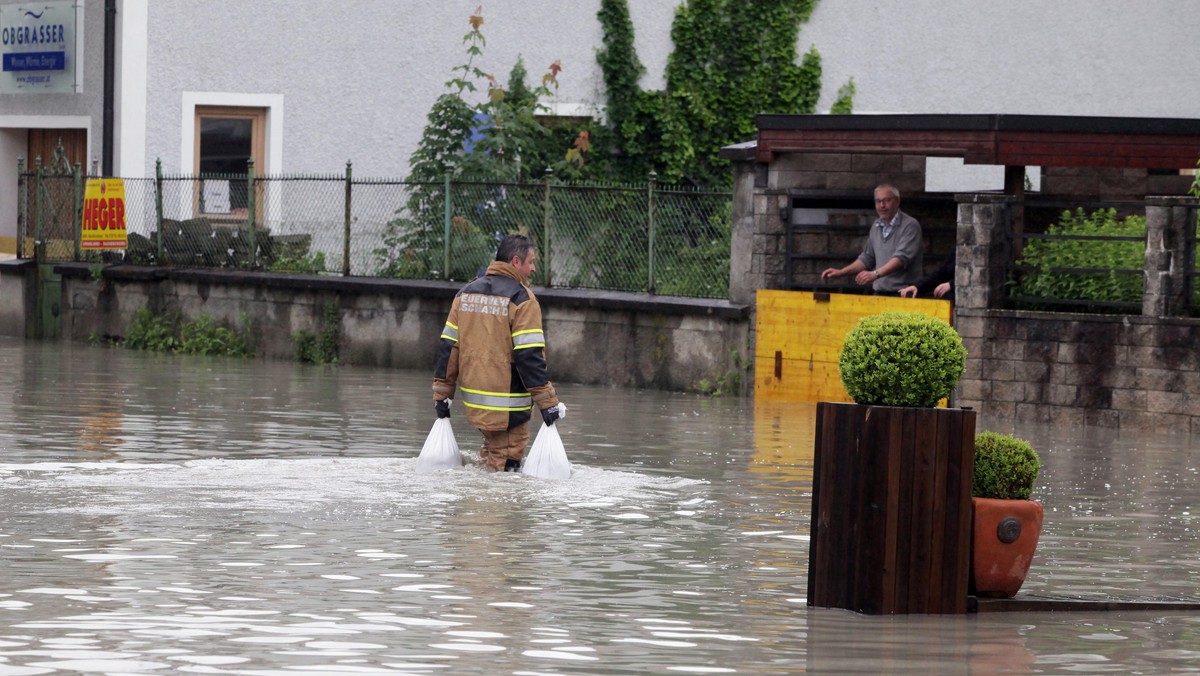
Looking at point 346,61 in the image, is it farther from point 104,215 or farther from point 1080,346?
point 1080,346

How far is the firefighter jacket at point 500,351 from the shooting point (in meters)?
12.8

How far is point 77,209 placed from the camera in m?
28.1

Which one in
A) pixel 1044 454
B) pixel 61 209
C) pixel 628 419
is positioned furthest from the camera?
pixel 61 209

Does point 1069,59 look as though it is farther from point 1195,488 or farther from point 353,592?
point 353,592

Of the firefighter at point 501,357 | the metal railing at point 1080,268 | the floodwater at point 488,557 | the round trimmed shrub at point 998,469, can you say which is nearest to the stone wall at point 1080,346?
the metal railing at point 1080,268

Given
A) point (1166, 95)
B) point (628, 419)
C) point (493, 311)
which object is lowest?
point (628, 419)

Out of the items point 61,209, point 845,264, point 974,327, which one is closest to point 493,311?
point 974,327

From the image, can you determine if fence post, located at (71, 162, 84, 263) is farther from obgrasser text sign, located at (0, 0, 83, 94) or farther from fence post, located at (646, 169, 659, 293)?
fence post, located at (646, 169, 659, 293)

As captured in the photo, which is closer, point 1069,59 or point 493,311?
point 493,311

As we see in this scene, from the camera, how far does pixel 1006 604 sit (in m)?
8.56

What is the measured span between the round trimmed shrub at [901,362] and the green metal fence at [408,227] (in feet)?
41.7

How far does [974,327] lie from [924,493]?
10564mm

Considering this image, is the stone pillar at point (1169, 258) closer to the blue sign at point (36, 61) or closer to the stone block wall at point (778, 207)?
the stone block wall at point (778, 207)

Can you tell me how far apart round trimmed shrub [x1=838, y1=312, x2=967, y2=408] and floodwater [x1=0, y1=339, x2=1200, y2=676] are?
90 cm
